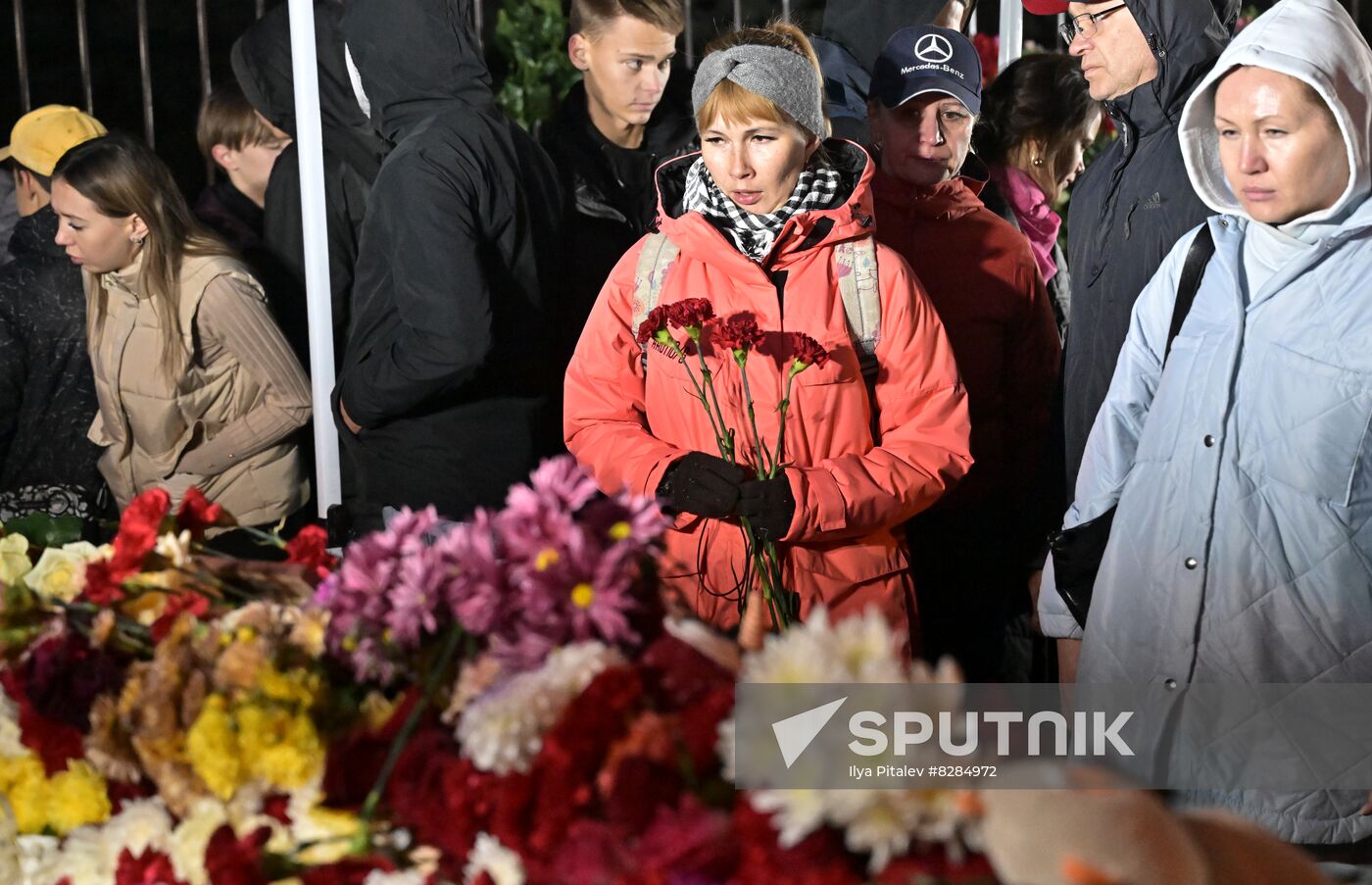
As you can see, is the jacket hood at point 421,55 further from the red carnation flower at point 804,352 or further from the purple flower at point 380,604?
the purple flower at point 380,604

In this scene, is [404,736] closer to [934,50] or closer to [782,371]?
[782,371]

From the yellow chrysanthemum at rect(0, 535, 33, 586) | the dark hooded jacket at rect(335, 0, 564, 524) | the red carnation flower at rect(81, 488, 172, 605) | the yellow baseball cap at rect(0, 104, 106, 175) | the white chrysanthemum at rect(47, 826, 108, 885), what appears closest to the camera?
the white chrysanthemum at rect(47, 826, 108, 885)

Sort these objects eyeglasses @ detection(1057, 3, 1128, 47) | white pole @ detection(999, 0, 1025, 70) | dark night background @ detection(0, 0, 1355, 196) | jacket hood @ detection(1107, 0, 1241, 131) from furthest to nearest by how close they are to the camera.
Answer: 1. dark night background @ detection(0, 0, 1355, 196)
2. white pole @ detection(999, 0, 1025, 70)
3. eyeglasses @ detection(1057, 3, 1128, 47)
4. jacket hood @ detection(1107, 0, 1241, 131)

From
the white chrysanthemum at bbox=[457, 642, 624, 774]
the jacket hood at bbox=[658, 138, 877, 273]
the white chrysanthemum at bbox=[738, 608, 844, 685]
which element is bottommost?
the white chrysanthemum at bbox=[457, 642, 624, 774]

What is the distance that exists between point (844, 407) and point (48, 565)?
128cm

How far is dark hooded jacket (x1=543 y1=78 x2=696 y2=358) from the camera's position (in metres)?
3.33

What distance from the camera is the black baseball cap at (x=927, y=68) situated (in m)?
3.03

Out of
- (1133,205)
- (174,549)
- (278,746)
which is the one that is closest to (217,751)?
(278,746)

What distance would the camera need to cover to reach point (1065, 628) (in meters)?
2.41

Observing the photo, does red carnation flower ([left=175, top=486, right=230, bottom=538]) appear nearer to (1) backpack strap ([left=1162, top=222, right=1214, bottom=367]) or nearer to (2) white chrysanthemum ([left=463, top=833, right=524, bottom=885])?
(2) white chrysanthemum ([left=463, top=833, right=524, bottom=885])

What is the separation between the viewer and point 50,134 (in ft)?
13.5

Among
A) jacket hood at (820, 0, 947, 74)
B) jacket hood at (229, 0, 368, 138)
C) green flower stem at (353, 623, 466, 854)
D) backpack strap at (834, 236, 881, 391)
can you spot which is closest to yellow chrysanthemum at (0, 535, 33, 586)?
green flower stem at (353, 623, 466, 854)

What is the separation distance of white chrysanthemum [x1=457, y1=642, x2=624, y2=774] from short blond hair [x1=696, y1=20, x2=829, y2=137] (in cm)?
153

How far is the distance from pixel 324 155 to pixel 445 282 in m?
1.05
